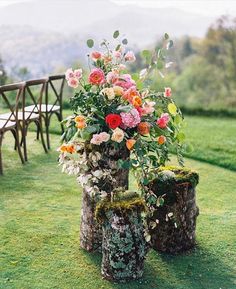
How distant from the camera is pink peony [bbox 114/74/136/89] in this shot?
3.12 m

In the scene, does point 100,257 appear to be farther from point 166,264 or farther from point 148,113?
point 148,113

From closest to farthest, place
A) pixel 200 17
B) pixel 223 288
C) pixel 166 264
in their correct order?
pixel 223 288, pixel 166 264, pixel 200 17

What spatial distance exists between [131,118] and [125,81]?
0.30 meters

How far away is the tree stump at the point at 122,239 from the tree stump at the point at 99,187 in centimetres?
17

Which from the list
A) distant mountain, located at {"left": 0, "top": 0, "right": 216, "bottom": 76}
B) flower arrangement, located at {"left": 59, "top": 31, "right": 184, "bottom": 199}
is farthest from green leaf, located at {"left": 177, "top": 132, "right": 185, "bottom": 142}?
distant mountain, located at {"left": 0, "top": 0, "right": 216, "bottom": 76}

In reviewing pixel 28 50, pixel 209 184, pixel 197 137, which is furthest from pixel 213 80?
pixel 209 184

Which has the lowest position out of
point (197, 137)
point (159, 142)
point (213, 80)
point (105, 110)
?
point (213, 80)

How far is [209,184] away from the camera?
5156 mm

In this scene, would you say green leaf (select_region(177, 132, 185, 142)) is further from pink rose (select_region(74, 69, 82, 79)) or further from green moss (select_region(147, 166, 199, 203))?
pink rose (select_region(74, 69, 82, 79))

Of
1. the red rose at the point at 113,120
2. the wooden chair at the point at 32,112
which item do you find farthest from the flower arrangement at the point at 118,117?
the wooden chair at the point at 32,112

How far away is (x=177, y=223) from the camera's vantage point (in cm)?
334

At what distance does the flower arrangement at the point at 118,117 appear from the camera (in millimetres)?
3000

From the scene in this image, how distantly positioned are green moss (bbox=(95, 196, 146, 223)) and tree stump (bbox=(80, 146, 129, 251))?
0.45 feet

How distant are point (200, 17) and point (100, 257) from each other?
48.4 metres
